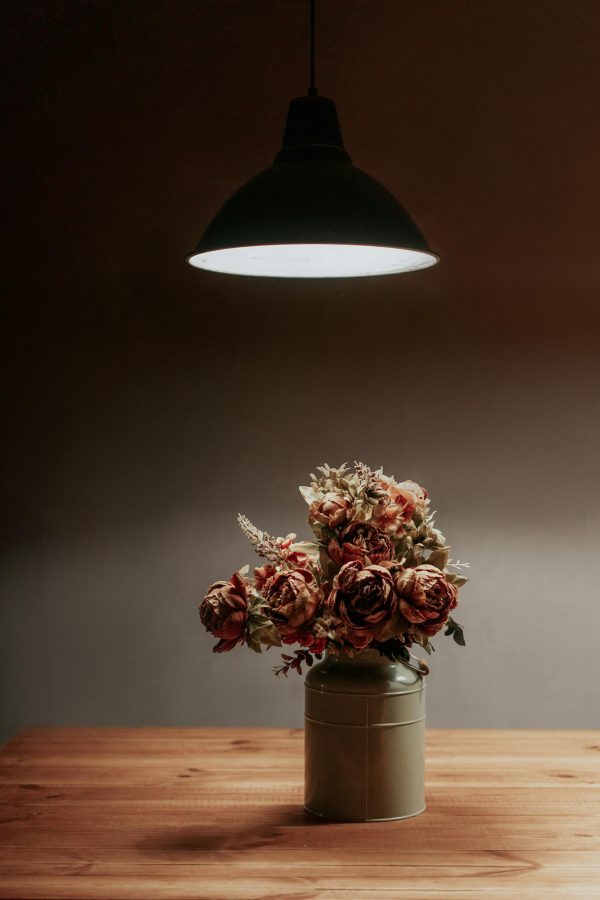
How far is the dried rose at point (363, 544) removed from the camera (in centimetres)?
154

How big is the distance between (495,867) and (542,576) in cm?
148

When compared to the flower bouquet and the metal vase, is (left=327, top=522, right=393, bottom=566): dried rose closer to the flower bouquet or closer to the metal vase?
Result: the flower bouquet

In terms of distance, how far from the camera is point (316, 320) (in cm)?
282

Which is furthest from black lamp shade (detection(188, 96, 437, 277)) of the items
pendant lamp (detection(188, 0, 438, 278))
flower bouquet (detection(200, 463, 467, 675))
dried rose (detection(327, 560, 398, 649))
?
dried rose (detection(327, 560, 398, 649))

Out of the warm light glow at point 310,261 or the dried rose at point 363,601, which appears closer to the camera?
the dried rose at point 363,601

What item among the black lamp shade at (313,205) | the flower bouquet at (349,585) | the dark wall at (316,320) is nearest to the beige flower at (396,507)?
the flower bouquet at (349,585)

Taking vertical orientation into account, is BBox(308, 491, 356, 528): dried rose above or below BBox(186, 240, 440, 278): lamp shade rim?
below

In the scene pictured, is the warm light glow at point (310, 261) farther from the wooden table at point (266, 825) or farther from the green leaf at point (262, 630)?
the wooden table at point (266, 825)

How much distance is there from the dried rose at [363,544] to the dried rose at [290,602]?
7 cm

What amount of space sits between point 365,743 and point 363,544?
318mm

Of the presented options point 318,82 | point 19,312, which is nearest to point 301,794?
point 19,312

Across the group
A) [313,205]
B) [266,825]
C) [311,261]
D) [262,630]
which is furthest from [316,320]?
[266,825]

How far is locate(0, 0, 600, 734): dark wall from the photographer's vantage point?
2812 millimetres

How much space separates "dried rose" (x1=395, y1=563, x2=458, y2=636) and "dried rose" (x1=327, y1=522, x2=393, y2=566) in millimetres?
54
